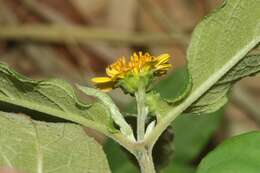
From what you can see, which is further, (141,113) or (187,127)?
(187,127)

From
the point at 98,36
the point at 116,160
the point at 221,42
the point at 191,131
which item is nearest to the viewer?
the point at 221,42

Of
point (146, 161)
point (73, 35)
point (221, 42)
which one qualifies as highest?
point (73, 35)

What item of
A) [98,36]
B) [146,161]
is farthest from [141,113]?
[98,36]

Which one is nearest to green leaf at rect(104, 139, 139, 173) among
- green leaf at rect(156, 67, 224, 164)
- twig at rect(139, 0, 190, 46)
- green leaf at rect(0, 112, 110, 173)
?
green leaf at rect(156, 67, 224, 164)

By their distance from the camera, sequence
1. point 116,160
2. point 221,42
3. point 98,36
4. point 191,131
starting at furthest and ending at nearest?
point 98,36 → point 191,131 → point 116,160 → point 221,42

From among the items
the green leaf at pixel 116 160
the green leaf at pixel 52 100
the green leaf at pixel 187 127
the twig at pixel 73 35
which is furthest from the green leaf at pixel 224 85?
the twig at pixel 73 35

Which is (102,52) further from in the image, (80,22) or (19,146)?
(19,146)

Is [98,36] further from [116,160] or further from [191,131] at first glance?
[116,160]
